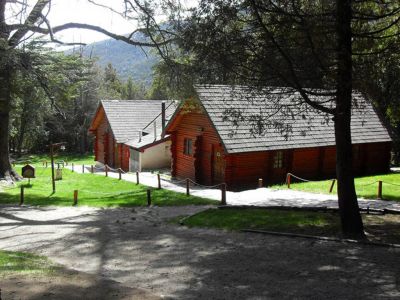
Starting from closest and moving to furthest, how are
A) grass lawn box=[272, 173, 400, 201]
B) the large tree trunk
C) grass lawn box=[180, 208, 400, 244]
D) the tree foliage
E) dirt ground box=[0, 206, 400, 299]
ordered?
dirt ground box=[0, 206, 400, 299] → the tree foliage → the large tree trunk → grass lawn box=[180, 208, 400, 244] → grass lawn box=[272, 173, 400, 201]

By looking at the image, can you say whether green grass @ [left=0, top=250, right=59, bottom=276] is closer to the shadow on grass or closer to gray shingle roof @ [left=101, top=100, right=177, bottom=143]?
the shadow on grass

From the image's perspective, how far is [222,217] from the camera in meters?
15.4

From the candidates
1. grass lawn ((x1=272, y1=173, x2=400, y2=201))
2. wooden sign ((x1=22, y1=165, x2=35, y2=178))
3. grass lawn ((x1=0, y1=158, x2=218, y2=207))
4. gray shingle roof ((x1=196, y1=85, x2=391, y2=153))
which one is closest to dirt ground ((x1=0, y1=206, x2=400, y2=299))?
grass lawn ((x1=0, y1=158, x2=218, y2=207))

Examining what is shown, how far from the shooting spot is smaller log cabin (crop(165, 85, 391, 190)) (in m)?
24.2

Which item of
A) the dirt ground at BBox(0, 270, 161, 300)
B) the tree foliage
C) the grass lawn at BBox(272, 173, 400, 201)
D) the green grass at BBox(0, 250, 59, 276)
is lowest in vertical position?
the green grass at BBox(0, 250, 59, 276)

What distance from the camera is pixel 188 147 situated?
96.0ft

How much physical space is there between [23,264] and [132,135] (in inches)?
1189

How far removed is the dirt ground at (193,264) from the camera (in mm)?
8000

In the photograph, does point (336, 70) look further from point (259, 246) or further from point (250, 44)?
point (259, 246)

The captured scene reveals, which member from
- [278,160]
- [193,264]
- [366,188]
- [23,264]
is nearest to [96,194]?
[278,160]

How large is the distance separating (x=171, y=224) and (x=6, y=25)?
41.4 ft

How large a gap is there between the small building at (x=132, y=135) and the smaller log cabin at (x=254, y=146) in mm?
5391

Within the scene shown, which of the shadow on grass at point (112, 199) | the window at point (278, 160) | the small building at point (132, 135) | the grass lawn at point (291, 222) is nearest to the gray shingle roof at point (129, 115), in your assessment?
the small building at point (132, 135)

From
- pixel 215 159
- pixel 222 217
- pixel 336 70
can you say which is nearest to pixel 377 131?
pixel 215 159
